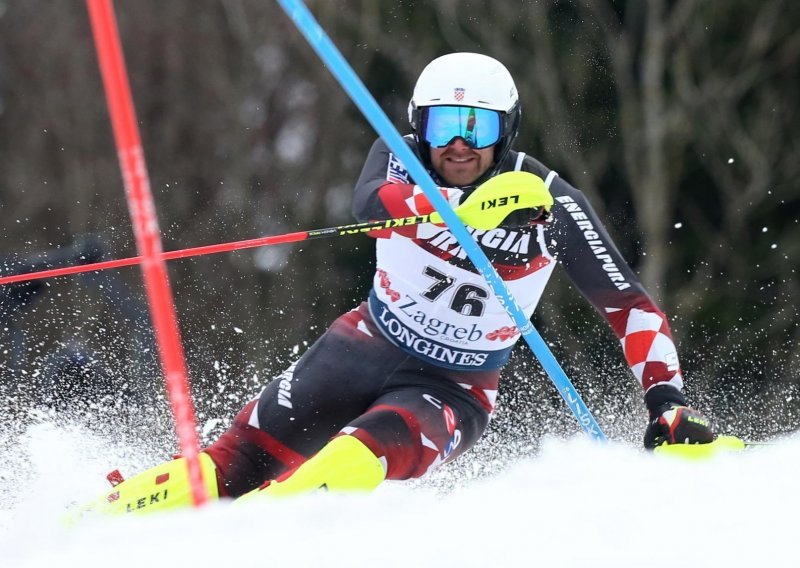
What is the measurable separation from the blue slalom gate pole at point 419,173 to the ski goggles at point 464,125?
1.10ft

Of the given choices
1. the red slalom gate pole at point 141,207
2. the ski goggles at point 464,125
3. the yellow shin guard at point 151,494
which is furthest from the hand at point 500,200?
the red slalom gate pole at point 141,207

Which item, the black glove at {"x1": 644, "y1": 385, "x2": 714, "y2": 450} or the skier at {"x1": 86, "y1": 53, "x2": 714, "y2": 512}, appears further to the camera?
the skier at {"x1": 86, "y1": 53, "x2": 714, "y2": 512}

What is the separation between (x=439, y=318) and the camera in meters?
3.47

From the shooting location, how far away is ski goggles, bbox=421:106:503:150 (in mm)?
3330

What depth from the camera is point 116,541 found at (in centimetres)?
228

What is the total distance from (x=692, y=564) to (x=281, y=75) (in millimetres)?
11300

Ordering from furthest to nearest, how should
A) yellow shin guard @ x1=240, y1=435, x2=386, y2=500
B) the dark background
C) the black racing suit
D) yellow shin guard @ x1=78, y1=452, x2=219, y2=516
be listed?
the dark background, the black racing suit, yellow shin guard @ x1=78, y1=452, x2=219, y2=516, yellow shin guard @ x1=240, y1=435, x2=386, y2=500

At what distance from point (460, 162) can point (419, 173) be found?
1.95ft

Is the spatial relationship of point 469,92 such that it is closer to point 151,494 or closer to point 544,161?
point 151,494

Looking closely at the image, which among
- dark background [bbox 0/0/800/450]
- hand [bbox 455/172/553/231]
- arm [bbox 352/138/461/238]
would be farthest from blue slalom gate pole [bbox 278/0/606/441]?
dark background [bbox 0/0/800/450]

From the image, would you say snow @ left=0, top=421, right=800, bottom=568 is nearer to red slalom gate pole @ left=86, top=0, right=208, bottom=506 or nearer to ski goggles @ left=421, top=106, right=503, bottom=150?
red slalom gate pole @ left=86, top=0, right=208, bottom=506

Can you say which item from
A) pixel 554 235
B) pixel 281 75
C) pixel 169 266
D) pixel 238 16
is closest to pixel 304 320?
pixel 169 266

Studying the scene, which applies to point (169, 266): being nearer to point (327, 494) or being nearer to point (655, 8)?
point (655, 8)

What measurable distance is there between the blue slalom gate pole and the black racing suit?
0.24 meters
